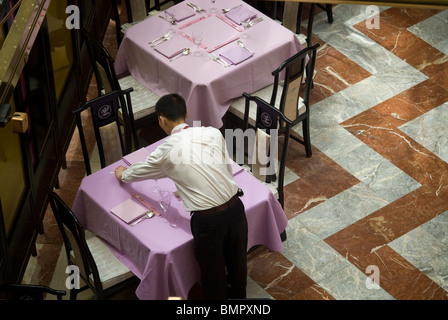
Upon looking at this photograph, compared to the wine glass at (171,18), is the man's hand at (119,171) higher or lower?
lower

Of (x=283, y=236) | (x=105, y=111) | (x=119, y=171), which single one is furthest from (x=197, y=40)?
(x=283, y=236)

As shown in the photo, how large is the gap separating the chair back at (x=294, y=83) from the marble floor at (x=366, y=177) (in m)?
0.48

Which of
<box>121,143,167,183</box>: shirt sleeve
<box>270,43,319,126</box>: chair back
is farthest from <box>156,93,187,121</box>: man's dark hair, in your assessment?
<box>270,43,319,126</box>: chair back

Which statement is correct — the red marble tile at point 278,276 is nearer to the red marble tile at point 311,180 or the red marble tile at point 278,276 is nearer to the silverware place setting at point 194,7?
the red marble tile at point 311,180

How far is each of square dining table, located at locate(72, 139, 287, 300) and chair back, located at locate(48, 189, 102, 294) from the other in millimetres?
224

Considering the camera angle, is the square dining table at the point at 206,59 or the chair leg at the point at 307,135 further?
the chair leg at the point at 307,135

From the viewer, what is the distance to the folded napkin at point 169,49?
5793 mm

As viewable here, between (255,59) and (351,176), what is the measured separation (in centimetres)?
126

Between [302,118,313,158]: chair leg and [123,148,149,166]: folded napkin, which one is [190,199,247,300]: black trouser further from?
[302,118,313,158]: chair leg

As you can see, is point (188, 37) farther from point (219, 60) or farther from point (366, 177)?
point (366, 177)

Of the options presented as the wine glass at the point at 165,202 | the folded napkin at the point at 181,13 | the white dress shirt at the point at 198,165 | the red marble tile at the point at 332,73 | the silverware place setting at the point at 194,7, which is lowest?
the red marble tile at the point at 332,73

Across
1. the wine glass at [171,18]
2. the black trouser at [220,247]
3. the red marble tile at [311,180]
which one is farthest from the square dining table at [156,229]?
the wine glass at [171,18]

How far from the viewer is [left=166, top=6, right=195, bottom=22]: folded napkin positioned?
6141mm

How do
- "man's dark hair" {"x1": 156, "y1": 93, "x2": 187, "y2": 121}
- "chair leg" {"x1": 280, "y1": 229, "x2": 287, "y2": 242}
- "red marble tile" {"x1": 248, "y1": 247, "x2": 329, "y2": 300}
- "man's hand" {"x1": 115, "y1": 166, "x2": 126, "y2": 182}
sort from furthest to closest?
"chair leg" {"x1": 280, "y1": 229, "x2": 287, "y2": 242}, "red marble tile" {"x1": 248, "y1": 247, "x2": 329, "y2": 300}, "man's hand" {"x1": 115, "y1": 166, "x2": 126, "y2": 182}, "man's dark hair" {"x1": 156, "y1": 93, "x2": 187, "y2": 121}
